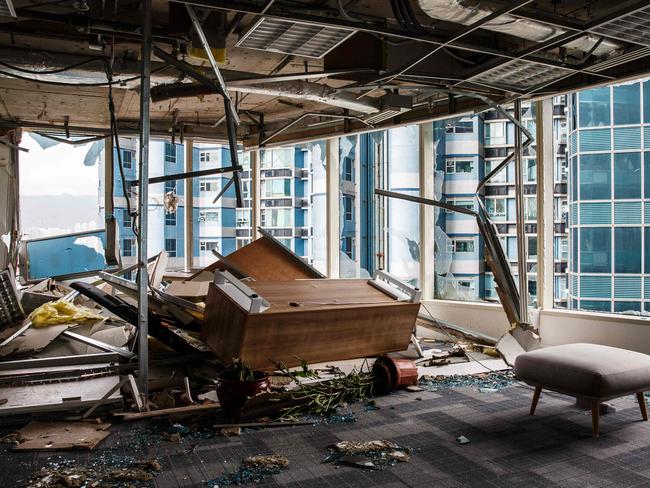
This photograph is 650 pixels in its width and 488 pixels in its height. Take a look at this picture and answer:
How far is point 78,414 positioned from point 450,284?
4886mm

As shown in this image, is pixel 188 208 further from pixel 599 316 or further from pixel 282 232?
pixel 599 316

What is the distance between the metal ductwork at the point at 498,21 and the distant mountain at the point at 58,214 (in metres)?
6.33

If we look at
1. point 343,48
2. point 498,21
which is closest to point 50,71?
point 343,48

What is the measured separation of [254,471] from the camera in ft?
9.42

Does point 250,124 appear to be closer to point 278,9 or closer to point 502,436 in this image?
point 278,9

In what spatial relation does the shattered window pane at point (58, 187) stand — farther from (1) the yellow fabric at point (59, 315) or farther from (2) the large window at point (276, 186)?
(1) the yellow fabric at point (59, 315)

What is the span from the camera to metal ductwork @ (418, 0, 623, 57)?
11.5 feet

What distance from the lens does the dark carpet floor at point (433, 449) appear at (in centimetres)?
280

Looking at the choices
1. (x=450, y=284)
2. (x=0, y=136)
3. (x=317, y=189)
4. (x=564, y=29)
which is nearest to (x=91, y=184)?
(x=0, y=136)

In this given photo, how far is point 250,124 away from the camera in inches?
334

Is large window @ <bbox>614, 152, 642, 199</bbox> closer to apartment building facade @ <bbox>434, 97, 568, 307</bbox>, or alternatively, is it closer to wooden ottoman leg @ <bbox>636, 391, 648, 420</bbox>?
apartment building facade @ <bbox>434, 97, 568, 307</bbox>

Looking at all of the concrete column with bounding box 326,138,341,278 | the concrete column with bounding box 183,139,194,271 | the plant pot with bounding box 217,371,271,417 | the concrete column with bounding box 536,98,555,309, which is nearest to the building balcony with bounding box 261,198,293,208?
the concrete column with bounding box 326,138,341,278

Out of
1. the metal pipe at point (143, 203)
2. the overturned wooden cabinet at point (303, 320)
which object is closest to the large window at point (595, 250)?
the overturned wooden cabinet at point (303, 320)

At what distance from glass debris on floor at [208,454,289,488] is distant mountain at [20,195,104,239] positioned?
627 centimetres
